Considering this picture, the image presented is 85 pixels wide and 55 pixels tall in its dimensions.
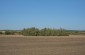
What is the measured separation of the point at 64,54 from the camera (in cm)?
1945

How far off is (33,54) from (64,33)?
5510 centimetres

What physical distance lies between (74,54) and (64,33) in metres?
54.0

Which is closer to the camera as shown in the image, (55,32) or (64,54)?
(64,54)

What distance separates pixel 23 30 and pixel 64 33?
13826 millimetres

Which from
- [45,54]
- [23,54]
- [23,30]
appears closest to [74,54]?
[45,54]

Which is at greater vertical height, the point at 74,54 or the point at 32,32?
the point at 32,32

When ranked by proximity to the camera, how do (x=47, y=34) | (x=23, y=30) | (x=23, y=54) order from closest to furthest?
(x=23, y=54)
(x=47, y=34)
(x=23, y=30)

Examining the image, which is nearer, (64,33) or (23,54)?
(23,54)

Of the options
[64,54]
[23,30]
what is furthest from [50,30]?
[64,54]

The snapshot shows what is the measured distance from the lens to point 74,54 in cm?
1941

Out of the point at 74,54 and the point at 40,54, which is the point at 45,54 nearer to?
the point at 40,54

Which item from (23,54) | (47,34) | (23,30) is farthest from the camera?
(23,30)

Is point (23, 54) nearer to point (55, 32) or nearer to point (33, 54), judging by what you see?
point (33, 54)

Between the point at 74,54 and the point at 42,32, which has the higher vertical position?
the point at 42,32
